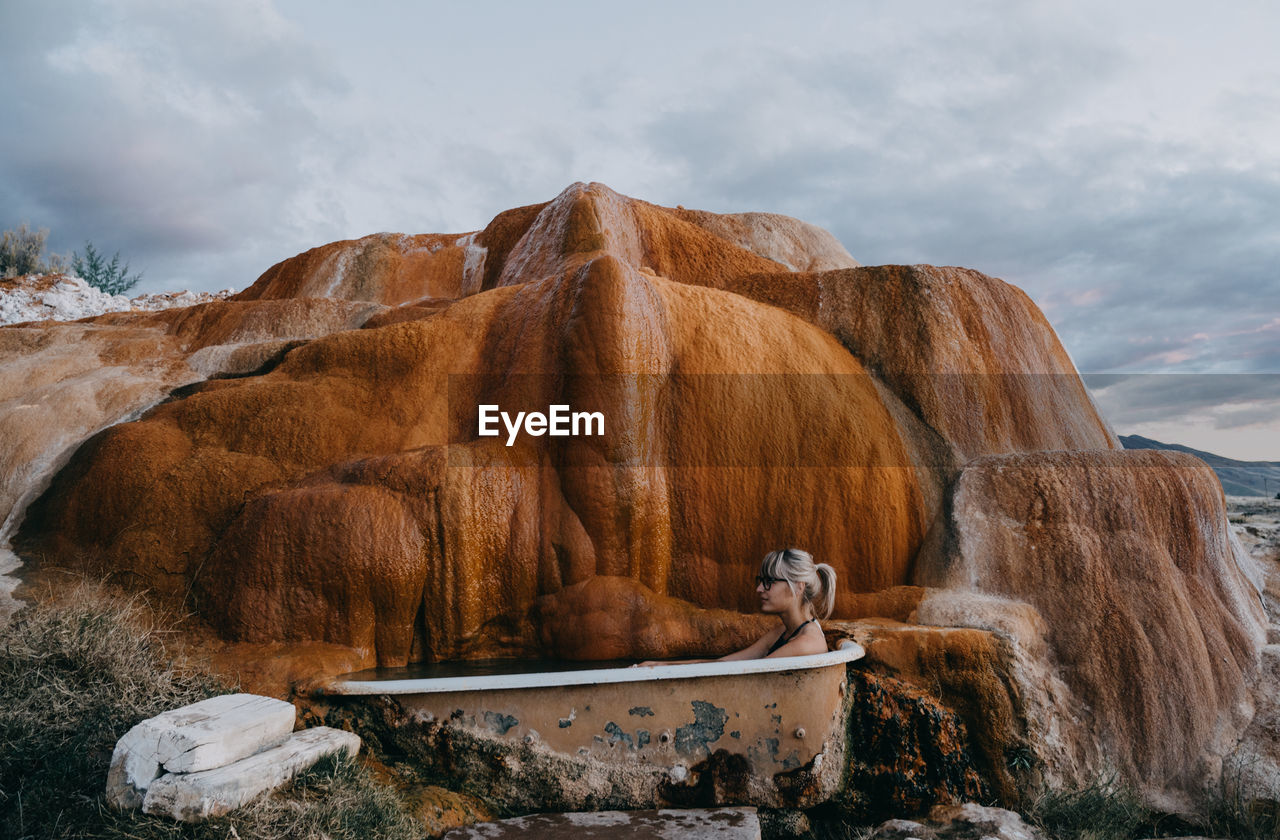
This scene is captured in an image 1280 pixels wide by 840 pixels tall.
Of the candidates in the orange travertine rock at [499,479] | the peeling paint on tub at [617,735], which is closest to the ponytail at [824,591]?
the orange travertine rock at [499,479]

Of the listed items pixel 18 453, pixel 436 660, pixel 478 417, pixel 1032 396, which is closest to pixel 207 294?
pixel 18 453

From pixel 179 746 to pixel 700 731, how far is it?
7.37 feet

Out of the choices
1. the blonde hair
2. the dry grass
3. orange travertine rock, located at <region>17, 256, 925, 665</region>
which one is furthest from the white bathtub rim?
orange travertine rock, located at <region>17, 256, 925, 665</region>

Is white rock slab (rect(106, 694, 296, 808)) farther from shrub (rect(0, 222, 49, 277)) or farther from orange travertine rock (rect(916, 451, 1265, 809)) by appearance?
shrub (rect(0, 222, 49, 277))

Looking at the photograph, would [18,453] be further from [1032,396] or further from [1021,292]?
[1021,292]

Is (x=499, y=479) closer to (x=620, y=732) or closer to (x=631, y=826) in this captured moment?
(x=620, y=732)

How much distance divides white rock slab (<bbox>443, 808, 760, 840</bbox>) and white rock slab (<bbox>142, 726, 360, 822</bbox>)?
80 centimetres

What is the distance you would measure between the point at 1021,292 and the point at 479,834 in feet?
23.2

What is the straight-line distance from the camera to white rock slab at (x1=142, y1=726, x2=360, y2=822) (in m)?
3.10

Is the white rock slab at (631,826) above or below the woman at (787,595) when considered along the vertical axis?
below

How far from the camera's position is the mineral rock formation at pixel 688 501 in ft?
16.5

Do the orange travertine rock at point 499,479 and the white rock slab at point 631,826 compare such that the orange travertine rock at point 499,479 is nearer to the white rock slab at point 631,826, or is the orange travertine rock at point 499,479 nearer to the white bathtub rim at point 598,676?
the white bathtub rim at point 598,676

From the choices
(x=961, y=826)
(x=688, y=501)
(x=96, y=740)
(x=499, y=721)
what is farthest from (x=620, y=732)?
(x=96, y=740)

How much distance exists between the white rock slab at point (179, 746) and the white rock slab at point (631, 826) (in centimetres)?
101
